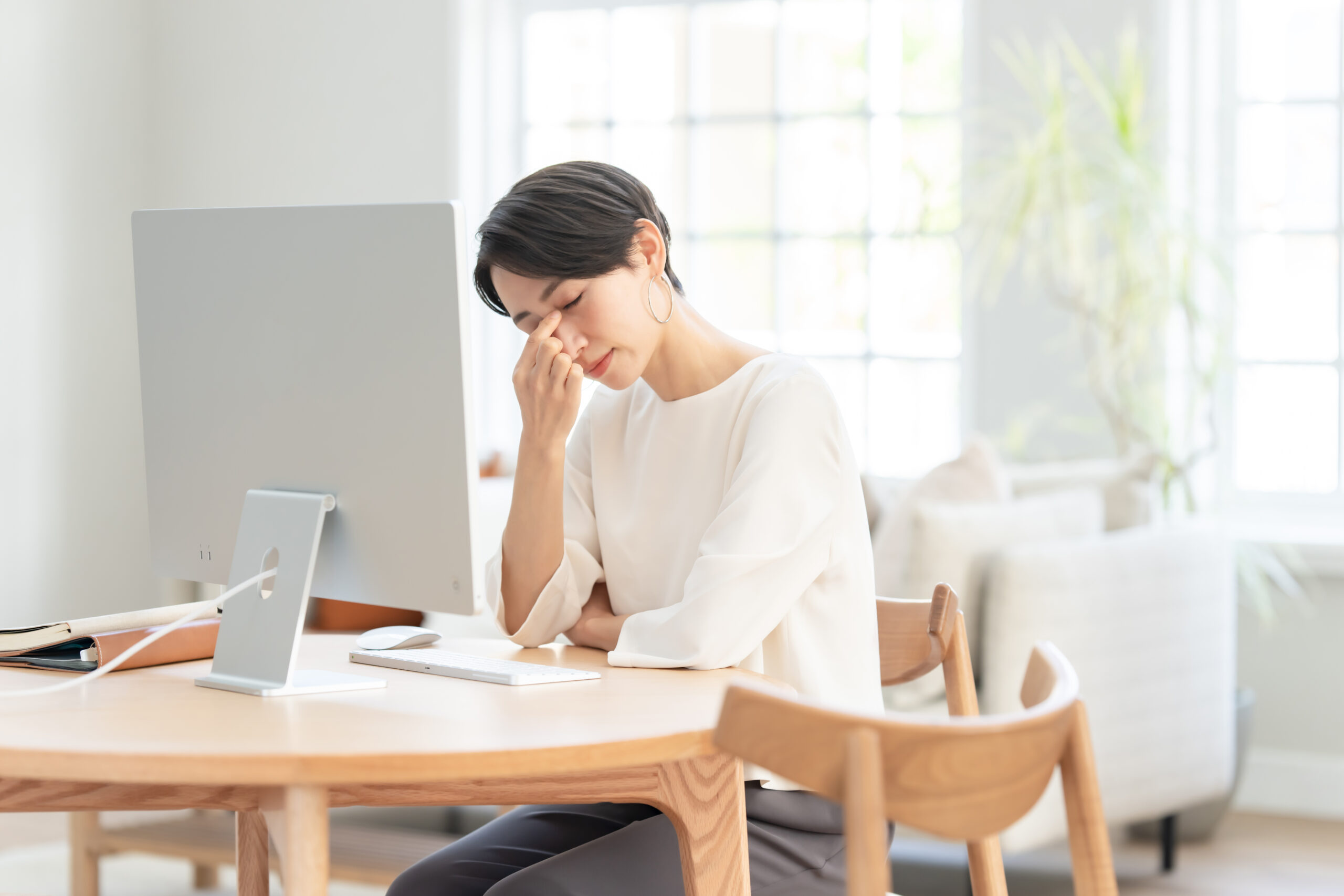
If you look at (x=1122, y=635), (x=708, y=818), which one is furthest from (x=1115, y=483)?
(x=708, y=818)

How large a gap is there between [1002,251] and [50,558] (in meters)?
3.01

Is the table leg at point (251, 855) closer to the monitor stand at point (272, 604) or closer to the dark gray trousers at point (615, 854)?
the dark gray trousers at point (615, 854)

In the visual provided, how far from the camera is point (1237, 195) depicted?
12.7ft

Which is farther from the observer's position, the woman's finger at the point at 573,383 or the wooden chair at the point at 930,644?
the wooden chair at the point at 930,644

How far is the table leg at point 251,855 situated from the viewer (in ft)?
5.29

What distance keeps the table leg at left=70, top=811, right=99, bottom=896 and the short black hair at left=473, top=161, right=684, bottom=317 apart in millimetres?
1853

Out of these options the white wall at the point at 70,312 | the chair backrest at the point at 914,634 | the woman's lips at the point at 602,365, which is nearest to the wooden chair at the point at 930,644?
the chair backrest at the point at 914,634

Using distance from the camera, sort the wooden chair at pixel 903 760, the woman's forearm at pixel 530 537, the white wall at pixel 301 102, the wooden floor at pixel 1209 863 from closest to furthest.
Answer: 1. the wooden chair at pixel 903 760
2. the woman's forearm at pixel 530 537
3. the wooden floor at pixel 1209 863
4. the white wall at pixel 301 102

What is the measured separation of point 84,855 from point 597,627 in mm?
1803

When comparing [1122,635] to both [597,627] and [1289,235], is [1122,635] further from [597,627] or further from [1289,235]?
[597,627]

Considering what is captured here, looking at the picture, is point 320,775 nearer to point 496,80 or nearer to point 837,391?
point 837,391

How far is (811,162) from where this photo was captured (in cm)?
430

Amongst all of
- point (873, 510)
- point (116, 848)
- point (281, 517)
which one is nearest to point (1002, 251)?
point (873, 510)

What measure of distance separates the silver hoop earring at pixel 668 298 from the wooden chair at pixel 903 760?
0.71 metres
